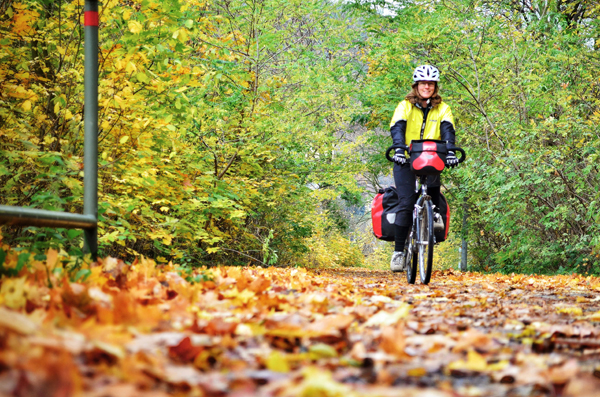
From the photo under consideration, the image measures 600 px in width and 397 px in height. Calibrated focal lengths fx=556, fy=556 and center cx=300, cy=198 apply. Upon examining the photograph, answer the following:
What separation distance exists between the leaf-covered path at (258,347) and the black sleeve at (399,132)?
3026mm

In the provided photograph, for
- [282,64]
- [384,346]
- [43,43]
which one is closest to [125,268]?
[384,346]

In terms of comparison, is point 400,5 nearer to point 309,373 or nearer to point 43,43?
point 43,43

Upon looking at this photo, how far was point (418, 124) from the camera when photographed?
5.99m

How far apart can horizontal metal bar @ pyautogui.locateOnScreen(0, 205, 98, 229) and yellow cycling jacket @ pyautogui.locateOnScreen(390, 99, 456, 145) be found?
11.9 feet

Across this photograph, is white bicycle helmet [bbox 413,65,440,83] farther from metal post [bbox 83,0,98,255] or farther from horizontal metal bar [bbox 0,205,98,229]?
horizontal metal bar [bbox 0,205,98,229]

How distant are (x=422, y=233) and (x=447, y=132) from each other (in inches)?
45.1

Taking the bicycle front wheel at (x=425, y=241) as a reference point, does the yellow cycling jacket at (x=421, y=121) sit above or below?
above

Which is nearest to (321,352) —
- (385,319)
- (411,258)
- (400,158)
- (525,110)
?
(385,319)

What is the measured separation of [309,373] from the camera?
52.6 inches

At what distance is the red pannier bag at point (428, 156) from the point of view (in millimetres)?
5340

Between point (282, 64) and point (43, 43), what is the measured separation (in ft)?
20.3

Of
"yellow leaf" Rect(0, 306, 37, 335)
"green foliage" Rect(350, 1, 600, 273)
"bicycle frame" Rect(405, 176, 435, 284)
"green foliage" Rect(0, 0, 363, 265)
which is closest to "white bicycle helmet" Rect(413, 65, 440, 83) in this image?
"bicycle frame" Rect(405, 176, 435, 284)

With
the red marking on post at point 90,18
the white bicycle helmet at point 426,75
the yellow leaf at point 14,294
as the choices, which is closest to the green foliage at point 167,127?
the red marking on post at point 90,18

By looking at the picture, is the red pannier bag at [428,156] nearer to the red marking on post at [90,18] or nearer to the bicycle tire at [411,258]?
the bicycle tire at [411,258]
